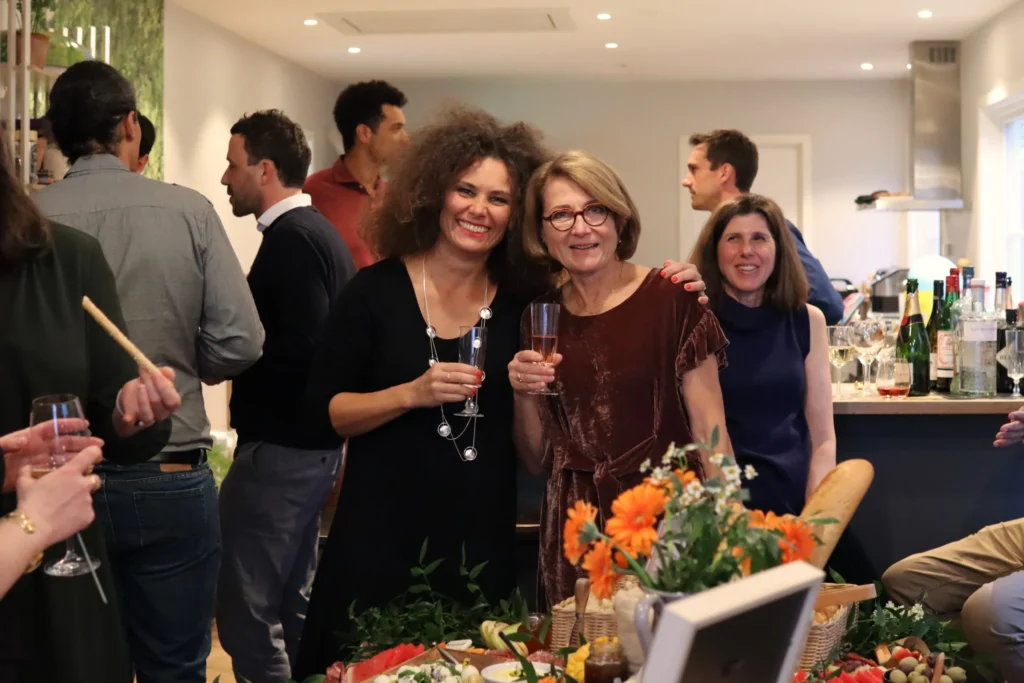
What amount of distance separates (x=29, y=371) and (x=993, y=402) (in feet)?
8.38

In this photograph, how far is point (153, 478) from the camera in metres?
2.61

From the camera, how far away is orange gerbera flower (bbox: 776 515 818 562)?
4.03 ft

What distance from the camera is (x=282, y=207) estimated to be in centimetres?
355

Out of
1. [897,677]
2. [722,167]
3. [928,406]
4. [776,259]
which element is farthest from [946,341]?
[897,677]

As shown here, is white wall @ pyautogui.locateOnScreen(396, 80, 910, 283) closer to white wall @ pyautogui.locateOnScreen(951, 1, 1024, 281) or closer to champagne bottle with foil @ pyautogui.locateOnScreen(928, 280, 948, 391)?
white wall @ pyautogui.locateOnScreen(951, 1, 1024, 281)

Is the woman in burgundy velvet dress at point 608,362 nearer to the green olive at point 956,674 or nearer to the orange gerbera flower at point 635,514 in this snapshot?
the green olive at point 956,674

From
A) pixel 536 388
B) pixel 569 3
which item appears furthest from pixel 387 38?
pixel 536 388

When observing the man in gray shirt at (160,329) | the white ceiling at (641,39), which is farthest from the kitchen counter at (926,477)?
the white ceiling at (641,39)

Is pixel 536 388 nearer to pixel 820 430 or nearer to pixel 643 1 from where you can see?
pixel 820 430

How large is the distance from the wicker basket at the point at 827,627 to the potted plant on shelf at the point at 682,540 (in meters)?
0.40

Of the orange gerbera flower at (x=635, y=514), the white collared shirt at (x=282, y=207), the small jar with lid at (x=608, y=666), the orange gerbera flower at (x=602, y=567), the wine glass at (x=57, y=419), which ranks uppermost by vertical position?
the white collared shirt at (x=282, y=207)

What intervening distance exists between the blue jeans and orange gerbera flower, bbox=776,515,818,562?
5.66ft

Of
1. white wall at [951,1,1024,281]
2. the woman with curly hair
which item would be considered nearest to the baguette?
the woman with curly hair

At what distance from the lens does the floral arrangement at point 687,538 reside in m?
1.19
